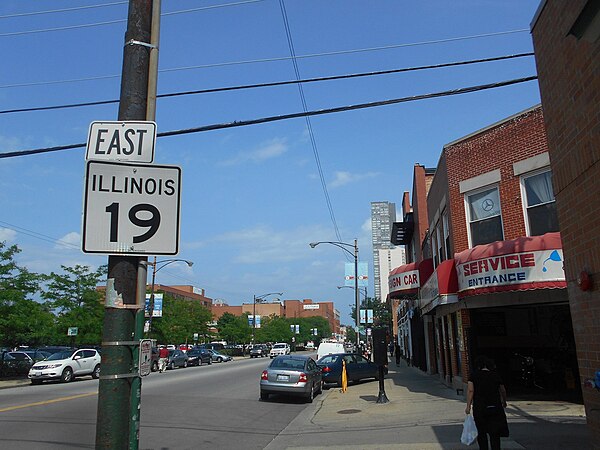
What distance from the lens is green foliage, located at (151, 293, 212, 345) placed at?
173 feet

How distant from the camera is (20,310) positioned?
25391mm

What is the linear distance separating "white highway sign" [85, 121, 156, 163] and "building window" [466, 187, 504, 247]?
12.6 meters

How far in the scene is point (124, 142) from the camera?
162 inches

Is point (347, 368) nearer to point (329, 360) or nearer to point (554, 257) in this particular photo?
point (329, 360)

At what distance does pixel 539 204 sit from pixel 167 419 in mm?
10801

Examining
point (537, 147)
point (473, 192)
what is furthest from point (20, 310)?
point (537, 147)

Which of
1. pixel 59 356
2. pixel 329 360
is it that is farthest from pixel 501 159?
pixel 59 356

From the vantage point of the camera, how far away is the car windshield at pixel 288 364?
719 inches

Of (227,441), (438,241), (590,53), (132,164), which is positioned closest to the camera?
(132,164)

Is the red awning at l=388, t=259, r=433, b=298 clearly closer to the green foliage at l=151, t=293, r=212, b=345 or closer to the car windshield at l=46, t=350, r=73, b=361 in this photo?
the car windshield at l=46, t=350, r=73, b=361

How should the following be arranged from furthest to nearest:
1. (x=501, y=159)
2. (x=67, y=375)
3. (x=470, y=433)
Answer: (x=67, y=375) → (x=501, y=159) → (x=470, y=433)

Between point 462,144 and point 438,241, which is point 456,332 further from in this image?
point 462,144

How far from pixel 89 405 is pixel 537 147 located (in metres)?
14.1

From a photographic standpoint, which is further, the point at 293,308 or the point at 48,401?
the point at 293,308
